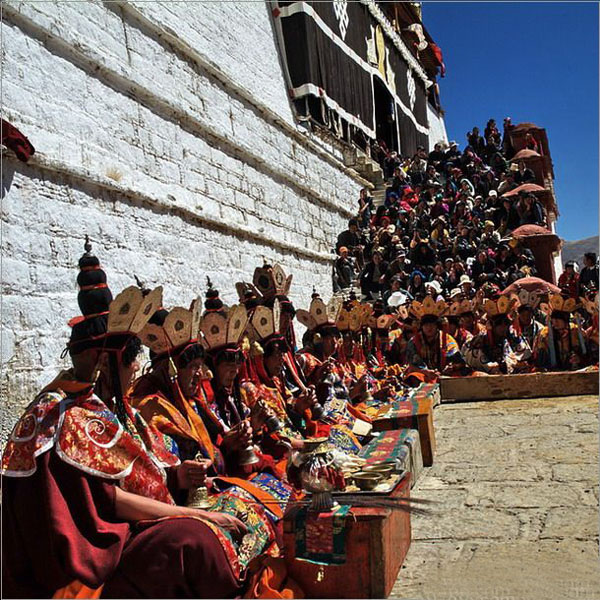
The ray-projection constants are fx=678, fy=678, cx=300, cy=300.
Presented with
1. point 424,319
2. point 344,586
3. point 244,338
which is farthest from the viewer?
point 424,319

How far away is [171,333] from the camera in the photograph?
3836mm

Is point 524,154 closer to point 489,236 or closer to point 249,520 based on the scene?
point 489,236

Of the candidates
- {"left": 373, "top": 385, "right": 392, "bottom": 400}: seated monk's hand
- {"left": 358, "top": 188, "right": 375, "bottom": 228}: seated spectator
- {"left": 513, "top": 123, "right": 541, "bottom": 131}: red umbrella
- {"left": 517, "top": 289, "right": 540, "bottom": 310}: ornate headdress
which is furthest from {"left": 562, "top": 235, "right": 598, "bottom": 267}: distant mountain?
{"left": 373, "top": 385, "right": 392, "bottom": 400}: seated monk's hand

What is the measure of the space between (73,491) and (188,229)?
22.6 ft

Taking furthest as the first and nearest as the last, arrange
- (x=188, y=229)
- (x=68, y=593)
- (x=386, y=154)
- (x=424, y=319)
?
(x=386, y=154) < (x=424, y=319) < (x=188, y=229) < (x=68, y=593)

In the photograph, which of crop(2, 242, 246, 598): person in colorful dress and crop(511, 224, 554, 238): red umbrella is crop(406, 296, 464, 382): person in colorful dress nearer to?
crop(2, 242, 246, 598): person in colorful dress

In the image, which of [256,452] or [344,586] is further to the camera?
[256,452]

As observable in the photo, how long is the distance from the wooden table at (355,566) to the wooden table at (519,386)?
21.6 feet

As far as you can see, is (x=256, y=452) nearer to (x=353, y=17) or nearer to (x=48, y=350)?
(x=48, y=350)

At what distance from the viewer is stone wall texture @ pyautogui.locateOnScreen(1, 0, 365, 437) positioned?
604 centimetres

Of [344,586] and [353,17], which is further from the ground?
[353,17]

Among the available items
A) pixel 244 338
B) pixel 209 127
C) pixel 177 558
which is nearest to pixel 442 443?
pixel 244 338

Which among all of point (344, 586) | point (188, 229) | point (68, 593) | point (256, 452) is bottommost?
point (344, 586)

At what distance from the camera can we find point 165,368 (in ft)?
12.6
